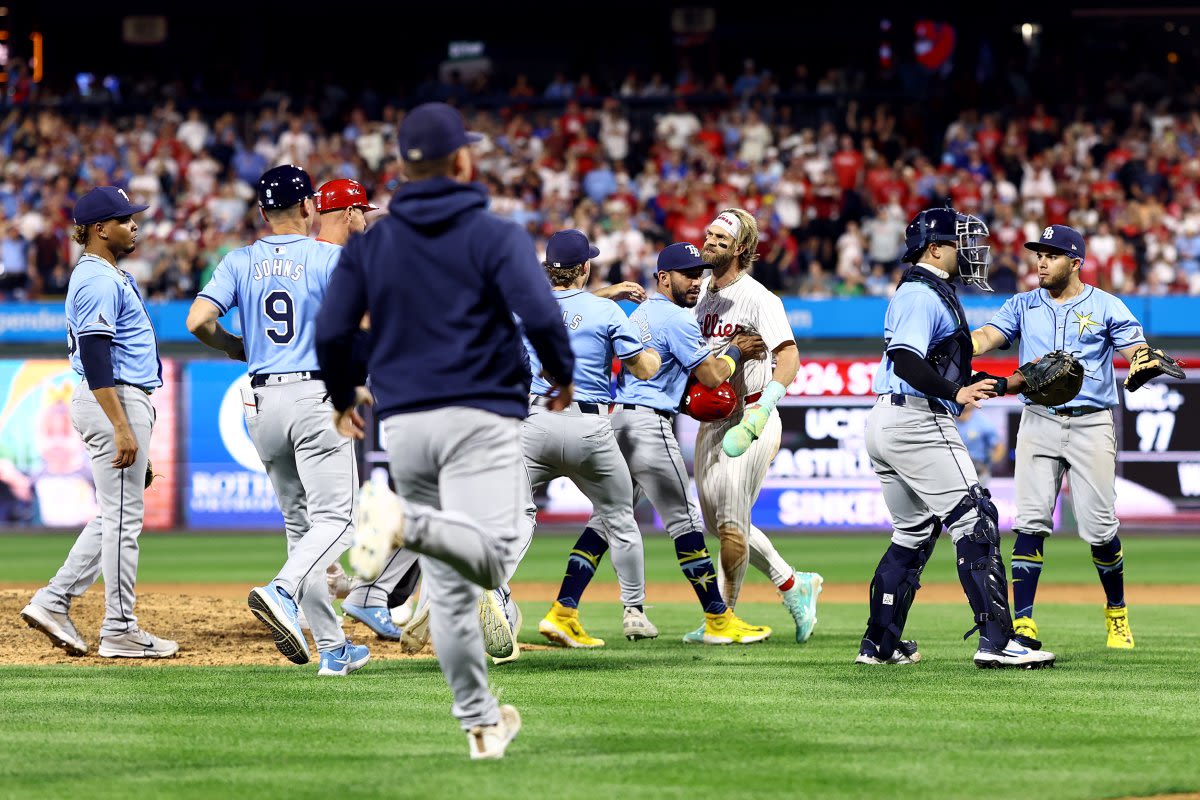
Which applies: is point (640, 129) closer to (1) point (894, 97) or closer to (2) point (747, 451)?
(1) point (894, 97)

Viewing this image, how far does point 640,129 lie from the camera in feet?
84.6

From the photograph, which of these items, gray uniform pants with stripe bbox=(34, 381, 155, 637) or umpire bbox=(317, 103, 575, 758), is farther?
gray uniform pants with stripe bbox=(34, 381, 155, 637)

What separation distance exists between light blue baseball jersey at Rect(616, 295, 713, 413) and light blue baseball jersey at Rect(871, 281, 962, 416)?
1322mm

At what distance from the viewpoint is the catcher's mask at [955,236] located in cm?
802

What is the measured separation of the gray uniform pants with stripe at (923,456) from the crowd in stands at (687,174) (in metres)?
13.3

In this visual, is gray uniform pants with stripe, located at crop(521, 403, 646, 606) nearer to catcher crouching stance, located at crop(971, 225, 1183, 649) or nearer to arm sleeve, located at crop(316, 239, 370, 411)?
catcher crouching stance, located at crop(971, 225, 1183, 649)

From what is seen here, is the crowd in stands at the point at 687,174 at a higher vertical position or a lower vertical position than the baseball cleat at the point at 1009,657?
higher

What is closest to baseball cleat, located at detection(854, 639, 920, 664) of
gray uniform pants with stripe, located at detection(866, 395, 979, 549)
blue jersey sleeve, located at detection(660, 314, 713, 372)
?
gray uniform pants with stripe, located at detection(866, 395, 979, 549)

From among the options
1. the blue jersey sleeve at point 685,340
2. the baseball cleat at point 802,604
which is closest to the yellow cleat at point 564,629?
the baseball cleat at point 802,604

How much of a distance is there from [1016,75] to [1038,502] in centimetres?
1850

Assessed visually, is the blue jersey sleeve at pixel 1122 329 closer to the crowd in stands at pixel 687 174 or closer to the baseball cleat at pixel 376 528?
the baseball cleat at pixel 376 528

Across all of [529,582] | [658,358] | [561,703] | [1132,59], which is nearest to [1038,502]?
[658,358]

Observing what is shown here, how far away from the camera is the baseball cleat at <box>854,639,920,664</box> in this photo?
8.09m

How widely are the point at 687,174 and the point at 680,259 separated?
15.1 meters
